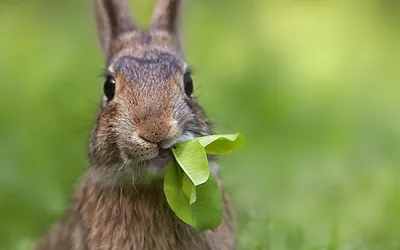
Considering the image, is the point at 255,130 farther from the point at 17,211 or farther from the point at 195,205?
the point at 195,205

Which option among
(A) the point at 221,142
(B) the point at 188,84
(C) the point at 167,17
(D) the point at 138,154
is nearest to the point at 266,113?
(C) the point at 167,17

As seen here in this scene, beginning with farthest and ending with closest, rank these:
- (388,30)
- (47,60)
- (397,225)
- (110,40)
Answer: (388,30), (47,60), (397,225), (110,40)

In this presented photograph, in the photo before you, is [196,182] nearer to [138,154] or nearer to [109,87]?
[138,154]

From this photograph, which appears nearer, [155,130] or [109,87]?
[155,130]

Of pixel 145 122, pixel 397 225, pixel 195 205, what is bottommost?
pixel 397 225

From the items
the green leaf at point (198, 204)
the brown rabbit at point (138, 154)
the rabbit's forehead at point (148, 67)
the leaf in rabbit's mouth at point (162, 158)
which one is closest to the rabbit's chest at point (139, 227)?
the brown rabbit at point (138, 154)

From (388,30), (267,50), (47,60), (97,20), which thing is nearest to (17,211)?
(97,20)

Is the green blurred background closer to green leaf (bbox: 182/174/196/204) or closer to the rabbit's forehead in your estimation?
the rabbit's forehead
